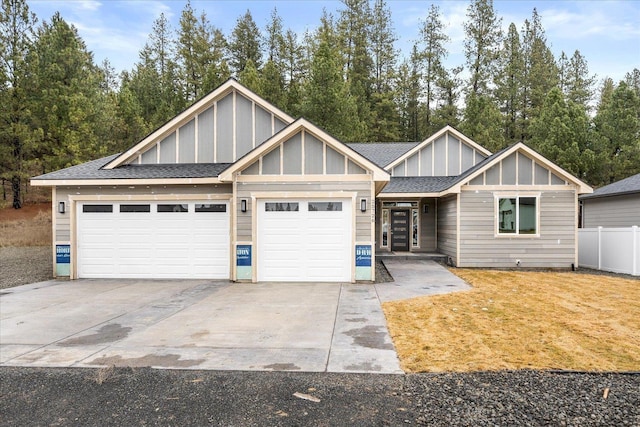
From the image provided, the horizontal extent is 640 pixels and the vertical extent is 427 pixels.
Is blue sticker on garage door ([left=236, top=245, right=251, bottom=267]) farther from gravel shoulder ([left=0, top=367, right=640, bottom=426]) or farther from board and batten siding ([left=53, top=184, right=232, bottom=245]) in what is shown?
gravel shoulder ([left=0, top=367, right=640, bottom=426])

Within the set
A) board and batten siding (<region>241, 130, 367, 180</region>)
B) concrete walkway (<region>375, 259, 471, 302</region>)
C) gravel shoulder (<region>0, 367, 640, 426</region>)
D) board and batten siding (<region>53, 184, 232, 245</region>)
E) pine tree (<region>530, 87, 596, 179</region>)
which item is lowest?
concrete walkway (<region>375, 259, 471, 302</region>)

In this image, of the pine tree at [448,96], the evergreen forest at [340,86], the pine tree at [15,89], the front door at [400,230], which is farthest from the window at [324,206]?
the pine tree at [448,96]

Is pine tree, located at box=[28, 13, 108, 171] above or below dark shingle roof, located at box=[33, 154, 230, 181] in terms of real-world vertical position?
above

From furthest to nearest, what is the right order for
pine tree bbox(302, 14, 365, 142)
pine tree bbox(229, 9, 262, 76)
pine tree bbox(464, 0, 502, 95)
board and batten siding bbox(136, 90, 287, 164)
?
pine tree bbox(229, 9, 262, 76) → pine tree bbox(464, 0, 502, 95) → pine tree bbox(302, 14, 365, 142) → board and batten siding bbox(136, 90, 287, 164)

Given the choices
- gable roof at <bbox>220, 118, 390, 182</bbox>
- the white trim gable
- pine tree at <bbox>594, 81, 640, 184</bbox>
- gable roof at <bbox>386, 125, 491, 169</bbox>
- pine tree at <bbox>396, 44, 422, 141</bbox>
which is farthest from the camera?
pine tree at <bbox>396, 44, 422, 141</bbox>

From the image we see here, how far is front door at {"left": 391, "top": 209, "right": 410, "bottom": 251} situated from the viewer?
16.4 m

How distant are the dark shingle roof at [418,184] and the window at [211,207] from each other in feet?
21.7

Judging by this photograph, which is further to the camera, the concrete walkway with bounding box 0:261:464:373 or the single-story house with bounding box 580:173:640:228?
the single-story house with bounding box 580:173:640:228

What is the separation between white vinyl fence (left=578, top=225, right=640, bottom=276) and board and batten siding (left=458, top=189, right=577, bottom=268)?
1.05 metres

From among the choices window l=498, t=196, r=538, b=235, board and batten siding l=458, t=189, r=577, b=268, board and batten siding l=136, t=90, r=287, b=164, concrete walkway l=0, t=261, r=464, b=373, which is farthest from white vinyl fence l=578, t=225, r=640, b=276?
board and batten siding l=136, t=90, r=287, b=164

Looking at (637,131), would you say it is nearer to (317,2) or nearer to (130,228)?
(317,2)

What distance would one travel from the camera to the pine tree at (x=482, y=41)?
97.2 ft

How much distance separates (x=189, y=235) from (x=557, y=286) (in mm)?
9814

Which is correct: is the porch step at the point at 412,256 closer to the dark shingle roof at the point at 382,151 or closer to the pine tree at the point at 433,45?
the dark shingle roof at the point at 382,151
